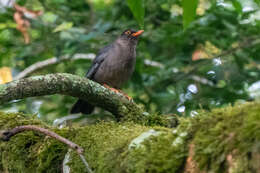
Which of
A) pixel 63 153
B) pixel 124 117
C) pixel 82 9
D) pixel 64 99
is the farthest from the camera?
pixel 82 9

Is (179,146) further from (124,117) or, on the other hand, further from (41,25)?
(41,25)

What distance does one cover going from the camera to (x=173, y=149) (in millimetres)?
1566

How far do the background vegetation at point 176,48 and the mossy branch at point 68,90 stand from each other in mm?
1998

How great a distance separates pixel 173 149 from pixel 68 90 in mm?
1162

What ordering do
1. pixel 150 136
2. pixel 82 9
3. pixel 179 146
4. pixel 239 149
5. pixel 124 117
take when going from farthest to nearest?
pixel 82 9
pixel 124 117
pixel 150 136
pixel 179 146
pixel 239 149

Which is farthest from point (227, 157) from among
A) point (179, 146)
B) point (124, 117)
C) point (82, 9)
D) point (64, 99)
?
point (82, 9)

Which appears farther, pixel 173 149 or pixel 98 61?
pixel 98 61

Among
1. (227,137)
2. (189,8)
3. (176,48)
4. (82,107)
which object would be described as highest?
(189,8)

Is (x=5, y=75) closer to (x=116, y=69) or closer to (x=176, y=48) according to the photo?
(x=116, y=69)

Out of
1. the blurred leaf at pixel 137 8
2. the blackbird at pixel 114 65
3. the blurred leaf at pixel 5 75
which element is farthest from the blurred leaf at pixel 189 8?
the blackbird at pixel 114 65

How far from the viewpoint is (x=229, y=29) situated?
6.39 metres

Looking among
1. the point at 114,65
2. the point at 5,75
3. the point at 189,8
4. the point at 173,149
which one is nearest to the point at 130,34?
the point at 114,65

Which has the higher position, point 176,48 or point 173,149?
point 173,149

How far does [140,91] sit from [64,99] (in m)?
1.64
